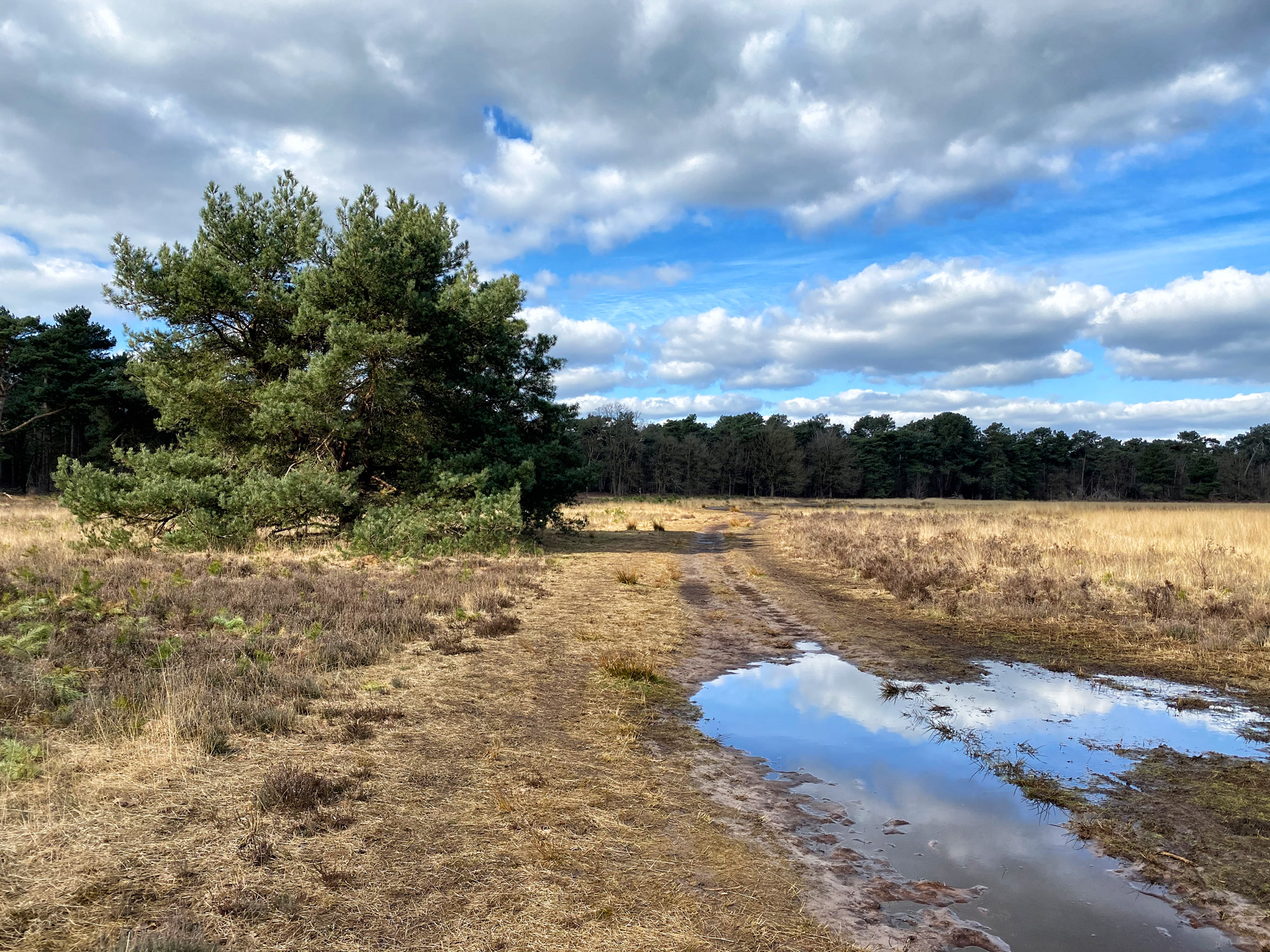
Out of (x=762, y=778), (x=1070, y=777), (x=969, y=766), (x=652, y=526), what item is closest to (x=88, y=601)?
(x=762, y=778)

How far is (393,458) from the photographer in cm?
2066

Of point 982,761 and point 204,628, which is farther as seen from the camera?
point 204,628

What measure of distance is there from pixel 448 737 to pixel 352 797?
1.40 m

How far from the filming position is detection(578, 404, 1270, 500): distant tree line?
303 feet

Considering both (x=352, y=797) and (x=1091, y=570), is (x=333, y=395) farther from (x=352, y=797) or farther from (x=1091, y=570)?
(x=1091, y=570)

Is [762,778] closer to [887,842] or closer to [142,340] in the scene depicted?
[887,842]

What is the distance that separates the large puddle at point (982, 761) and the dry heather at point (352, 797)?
3.25 feet

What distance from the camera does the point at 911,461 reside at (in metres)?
109

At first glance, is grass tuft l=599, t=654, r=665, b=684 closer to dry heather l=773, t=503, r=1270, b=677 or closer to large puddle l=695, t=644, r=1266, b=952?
large puddle l=695, t=644, r=1266, b=952

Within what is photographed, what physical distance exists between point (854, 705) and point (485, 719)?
4028 millimetres

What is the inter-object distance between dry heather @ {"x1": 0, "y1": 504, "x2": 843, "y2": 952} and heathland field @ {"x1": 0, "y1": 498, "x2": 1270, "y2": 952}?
0.08 ft

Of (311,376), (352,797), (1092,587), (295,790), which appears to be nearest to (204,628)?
(295,790)

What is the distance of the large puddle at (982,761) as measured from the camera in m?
3.84

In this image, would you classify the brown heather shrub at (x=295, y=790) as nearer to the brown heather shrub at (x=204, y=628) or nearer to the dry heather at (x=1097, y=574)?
the brown heather shrub at (x=204, y=628)
